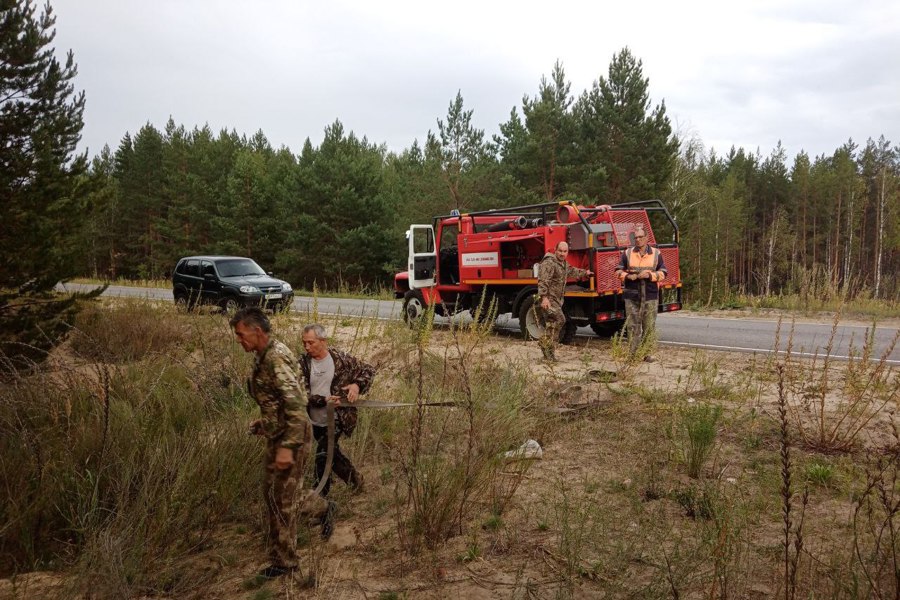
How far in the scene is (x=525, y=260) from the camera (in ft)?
36.5

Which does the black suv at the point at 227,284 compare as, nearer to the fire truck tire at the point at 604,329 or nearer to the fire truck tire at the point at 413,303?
the fire truck tire at the point at 413,303

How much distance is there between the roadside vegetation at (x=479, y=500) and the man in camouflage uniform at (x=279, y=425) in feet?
0.71

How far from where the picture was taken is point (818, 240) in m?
50.0

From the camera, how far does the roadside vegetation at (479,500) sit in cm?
335

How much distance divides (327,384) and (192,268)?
45.9 feet

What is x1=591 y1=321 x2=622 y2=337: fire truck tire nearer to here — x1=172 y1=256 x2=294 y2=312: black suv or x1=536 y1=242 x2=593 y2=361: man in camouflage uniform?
x1=536 y1=242 x2=593 y2=361: man in camouflage uniform

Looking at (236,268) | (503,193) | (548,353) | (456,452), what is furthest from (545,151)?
(456,452)

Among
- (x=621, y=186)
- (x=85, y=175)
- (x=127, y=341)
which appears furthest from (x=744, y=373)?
(x=621, y=186)

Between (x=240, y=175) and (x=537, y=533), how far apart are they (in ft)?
125

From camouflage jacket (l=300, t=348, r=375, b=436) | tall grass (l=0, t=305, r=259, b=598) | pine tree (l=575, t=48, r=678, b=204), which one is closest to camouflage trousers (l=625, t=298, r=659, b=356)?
camouflage jacket (l=300, t=348, r=375, b=436)

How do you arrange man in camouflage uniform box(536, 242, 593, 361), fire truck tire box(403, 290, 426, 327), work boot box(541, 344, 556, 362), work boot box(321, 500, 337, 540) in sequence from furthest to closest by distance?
1. fire truck tire box(403, 290, 426, 327)
2. man in camouflage uniform box(536, 242, 593, 361)
3. work boot box(541, 344, 556, 362)
4. work boot box(321, 500, 337, 540)

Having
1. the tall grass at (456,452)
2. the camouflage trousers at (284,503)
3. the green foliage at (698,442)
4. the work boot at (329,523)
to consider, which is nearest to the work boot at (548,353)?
the tall grass at (456,452)

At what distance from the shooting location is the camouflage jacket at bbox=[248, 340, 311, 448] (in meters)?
3.49

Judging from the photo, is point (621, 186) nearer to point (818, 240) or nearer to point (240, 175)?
point (240, 175)
